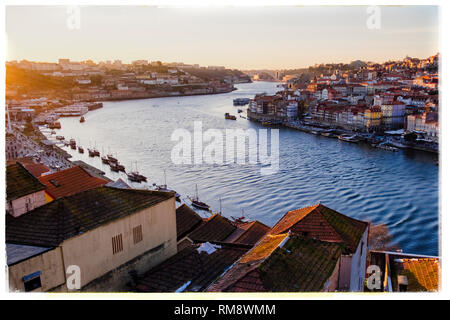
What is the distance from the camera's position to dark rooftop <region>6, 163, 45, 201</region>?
58.2 inches

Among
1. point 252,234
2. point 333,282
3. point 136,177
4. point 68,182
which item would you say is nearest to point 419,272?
point 333,282

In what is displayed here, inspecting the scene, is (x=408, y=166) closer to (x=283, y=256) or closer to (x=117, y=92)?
(x=283, y=256)

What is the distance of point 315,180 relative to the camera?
653cm

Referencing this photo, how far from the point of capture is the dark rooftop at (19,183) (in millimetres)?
1478

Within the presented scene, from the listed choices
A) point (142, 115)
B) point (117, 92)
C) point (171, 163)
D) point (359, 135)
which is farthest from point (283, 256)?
point (117, 92)

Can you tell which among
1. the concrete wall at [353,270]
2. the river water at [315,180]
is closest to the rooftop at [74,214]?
the concrete wall at [353,270]

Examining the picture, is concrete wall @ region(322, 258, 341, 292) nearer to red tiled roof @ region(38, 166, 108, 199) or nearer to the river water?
red tiled roof @ region(38, 166, 108, 199)

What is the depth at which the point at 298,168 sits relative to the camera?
24.2 ft

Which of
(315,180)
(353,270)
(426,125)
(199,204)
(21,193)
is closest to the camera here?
(21,193)

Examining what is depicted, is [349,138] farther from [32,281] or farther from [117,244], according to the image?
[32,281]

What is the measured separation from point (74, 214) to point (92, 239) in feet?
0.49

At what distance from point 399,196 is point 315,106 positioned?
30.0ft

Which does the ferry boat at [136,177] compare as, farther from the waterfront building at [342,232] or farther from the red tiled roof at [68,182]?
the waterfront building at [342,232]

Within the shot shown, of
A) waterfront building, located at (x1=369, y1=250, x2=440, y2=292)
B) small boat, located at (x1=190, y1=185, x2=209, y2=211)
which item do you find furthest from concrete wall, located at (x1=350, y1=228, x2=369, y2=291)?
small boat, located at (x1=190, y1=185, x2=209, y2=211)
